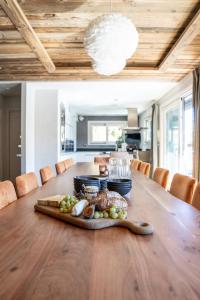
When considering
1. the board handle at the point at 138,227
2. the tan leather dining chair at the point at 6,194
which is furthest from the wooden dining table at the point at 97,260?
the tan leather dining chair at the point at 6,194

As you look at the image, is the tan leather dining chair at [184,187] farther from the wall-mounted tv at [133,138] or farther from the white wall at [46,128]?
the wall-mounted tv at [133,138]

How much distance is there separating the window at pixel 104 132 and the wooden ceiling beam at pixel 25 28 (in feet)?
22.7

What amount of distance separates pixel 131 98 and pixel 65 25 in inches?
171

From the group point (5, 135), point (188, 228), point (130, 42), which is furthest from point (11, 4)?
point (5, 135)

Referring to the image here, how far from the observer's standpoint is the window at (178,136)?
5305 millimetres

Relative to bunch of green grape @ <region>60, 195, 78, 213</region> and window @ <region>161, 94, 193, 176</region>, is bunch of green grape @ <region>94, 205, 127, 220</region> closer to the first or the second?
bunch of green grape @ <region>60, 195, 78, 213</region>

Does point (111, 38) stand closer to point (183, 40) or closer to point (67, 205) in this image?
point (67, 205)

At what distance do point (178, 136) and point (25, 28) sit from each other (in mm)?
4011

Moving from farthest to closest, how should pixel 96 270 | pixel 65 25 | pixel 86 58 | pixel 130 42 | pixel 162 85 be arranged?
pixel 162 85 < pixel 86 58 < pixel 65 25 < pixel 130 42 < pixel 96 270

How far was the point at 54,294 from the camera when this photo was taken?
620 millimetres

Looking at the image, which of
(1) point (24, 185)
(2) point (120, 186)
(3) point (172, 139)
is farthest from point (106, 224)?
(3) point (172, 139)

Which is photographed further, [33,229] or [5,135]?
[5,135]

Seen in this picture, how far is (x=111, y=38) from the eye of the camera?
200 cm

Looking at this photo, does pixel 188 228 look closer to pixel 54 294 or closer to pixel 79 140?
pixel 54 294
